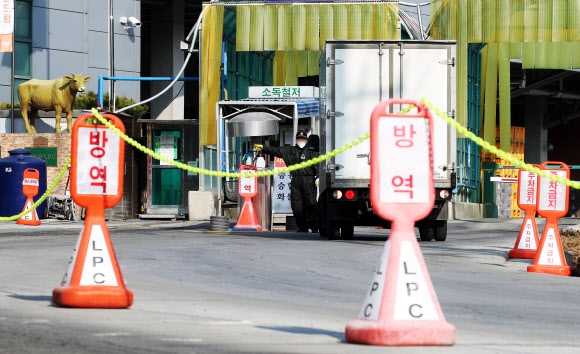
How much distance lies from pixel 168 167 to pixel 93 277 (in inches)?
982

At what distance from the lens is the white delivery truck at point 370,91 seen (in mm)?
20250

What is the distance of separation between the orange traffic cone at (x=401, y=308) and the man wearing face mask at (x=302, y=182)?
16.2 m

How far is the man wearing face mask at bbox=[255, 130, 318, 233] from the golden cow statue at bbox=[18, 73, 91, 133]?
11.7 m

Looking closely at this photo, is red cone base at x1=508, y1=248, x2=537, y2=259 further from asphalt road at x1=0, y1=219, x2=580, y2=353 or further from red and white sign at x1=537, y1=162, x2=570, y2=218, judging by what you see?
red and white sign at x1=537, y1=162, x2=570, y2=218

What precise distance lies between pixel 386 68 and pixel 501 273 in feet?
19.5

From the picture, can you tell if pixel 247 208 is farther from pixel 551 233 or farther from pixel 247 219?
pixel 551 233

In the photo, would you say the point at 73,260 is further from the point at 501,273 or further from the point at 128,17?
the point at 128,17

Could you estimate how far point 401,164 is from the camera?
8242mm

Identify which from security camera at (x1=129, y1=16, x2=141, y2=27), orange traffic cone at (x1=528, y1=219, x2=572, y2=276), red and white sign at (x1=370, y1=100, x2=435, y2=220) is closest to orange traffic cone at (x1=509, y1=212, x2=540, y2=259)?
orange traffic cone at (x1=528, y1=219, x2=572, y2=276)

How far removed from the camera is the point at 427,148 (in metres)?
8.32

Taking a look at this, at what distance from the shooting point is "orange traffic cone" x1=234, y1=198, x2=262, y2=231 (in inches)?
992

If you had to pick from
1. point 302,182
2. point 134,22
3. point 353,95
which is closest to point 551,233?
point 353,95

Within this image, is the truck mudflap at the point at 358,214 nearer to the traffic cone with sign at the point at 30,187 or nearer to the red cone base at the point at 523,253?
the red cone base at the point at 523,253

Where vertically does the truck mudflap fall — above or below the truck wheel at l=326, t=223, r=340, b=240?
above
